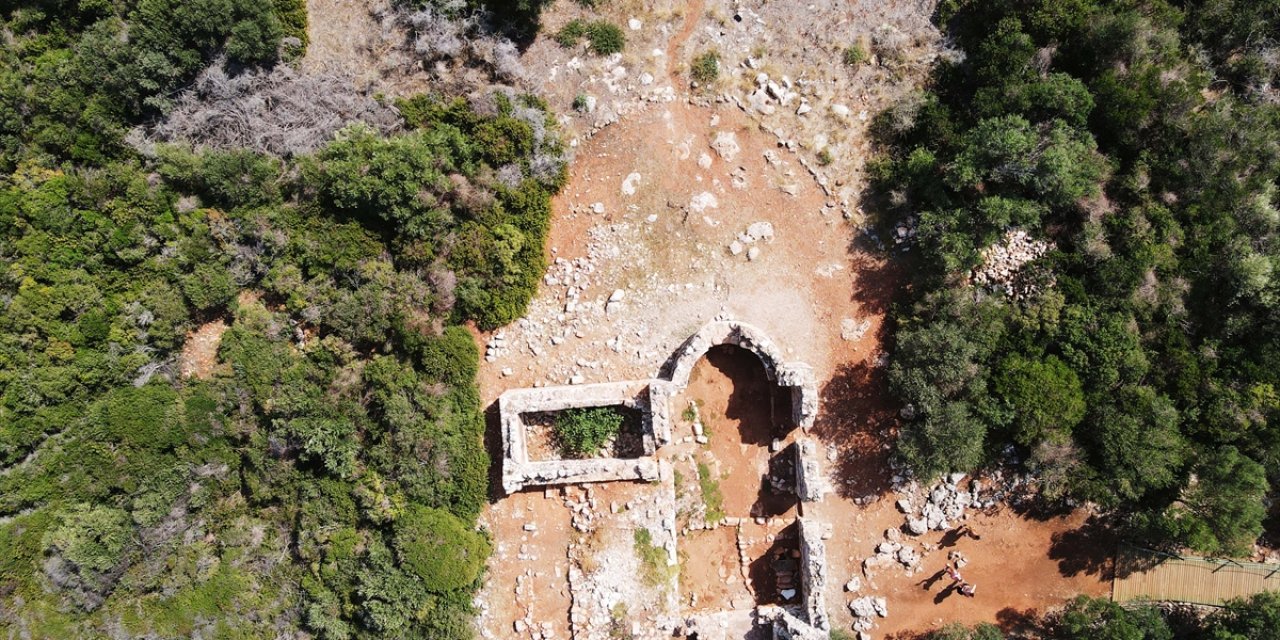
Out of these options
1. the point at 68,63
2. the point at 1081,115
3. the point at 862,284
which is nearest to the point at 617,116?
the point at 862,284

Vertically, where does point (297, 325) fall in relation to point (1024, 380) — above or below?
above

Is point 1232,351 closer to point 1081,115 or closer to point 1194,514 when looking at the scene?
point 1194,514

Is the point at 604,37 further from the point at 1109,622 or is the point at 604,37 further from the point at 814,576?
the point at 1109,622

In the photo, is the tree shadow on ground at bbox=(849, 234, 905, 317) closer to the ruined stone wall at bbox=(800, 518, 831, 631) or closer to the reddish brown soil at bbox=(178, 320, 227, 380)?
the ruined stone wall at bbox=(800, 518, 831, 631)

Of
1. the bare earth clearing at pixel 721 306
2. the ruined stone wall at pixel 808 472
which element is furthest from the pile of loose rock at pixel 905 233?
the ruined stone wall at pixel 808 472

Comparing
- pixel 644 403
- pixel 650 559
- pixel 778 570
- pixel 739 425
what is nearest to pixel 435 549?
pixel 650 559
